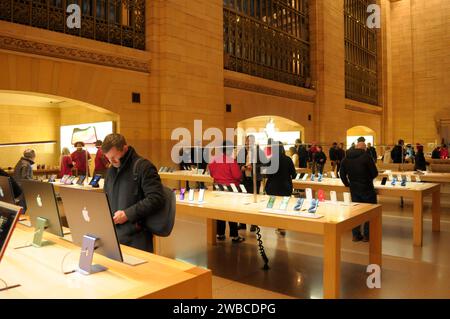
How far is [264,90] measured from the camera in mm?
13742

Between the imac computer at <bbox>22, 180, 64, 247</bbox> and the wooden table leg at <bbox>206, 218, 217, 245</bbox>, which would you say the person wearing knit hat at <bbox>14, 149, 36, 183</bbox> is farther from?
the imac computer at <bbox>22, 180, 64, 247</bbox>

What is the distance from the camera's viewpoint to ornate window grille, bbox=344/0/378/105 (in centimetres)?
1888

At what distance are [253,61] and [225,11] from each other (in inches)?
75.1

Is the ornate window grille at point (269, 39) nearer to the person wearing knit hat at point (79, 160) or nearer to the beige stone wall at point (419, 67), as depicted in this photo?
the person wearing knit hat at point (79, 160)

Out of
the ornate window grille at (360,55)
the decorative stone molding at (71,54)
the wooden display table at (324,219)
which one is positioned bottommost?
the wooden display table at (324,219)

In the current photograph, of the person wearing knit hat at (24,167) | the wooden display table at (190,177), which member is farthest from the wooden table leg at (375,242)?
the person wearing knit hat at (24,167)

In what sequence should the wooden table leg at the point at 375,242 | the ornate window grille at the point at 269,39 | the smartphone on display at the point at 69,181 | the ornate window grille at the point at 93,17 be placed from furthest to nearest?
the ornate window grille at the point at 269,39 → the ornate window grille at the point at 93,17 → the smartphone on display at the point at 69,181 → the wooden table leg at the point at 375,242

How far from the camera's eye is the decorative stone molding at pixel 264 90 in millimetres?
12383

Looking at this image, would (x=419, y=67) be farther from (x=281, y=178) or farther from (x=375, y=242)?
(x=375, y=242)

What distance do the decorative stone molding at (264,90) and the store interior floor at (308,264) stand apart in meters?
7.00

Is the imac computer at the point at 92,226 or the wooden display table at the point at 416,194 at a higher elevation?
the imac computer at the point at 92,226

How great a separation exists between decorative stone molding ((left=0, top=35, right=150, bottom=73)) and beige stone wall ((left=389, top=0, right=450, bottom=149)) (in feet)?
56.3

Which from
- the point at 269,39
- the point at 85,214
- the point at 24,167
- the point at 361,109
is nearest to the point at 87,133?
the point at 24,167
